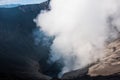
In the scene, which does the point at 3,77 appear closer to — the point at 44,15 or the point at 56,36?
the point at 56,36

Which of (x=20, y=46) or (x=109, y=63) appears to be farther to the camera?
(x=20, y=46)

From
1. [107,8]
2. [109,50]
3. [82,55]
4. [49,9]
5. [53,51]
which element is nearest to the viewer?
[109,50]

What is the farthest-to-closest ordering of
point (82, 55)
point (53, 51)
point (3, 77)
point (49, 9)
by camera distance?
point (49, 9)
point (53, 51)
point (82, 55)
point (3, 77)

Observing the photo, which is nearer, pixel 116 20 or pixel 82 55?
pixel 82 55

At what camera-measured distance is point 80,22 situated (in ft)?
Answer: 419

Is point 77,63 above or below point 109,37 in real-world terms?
below

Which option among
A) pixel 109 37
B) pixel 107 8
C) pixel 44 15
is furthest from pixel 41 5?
pixel 109 37

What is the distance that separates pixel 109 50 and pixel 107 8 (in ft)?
102

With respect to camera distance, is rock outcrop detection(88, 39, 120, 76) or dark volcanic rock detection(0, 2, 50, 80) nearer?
rock outcrop detection(88, 39, 120, 76)

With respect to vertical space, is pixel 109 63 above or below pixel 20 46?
below

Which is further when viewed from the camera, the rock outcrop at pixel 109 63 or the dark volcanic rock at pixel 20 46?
the dark volcanic rock at pixel 20 46

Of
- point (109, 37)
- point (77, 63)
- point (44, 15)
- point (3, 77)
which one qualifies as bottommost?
point (3, 77)

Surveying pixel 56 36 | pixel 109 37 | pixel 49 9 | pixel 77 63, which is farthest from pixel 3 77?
pixel 49 9

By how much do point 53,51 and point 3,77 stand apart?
4645 cm
